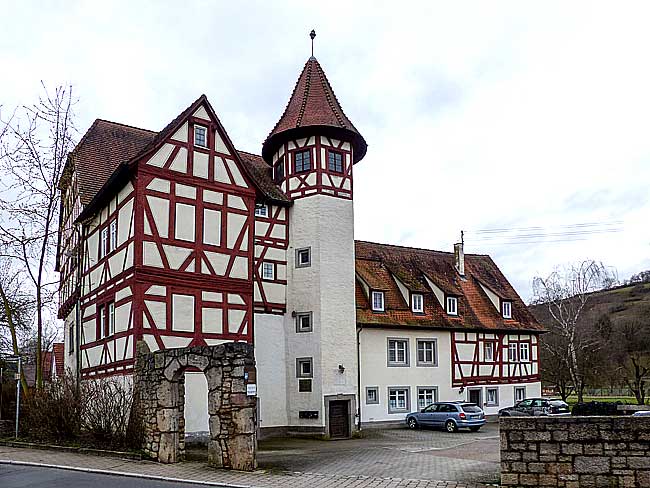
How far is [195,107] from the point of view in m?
25.9

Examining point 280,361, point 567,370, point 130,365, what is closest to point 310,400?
point 280,361

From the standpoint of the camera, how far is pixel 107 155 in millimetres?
29391

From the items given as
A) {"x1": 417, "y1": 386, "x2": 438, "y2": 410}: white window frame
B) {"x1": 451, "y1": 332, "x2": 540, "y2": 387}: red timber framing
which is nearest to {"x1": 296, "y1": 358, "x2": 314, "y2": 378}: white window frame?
{"x1": 417, "y1": 386, "x2": 438, "y2": 410}: white window frame

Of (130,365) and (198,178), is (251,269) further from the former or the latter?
(130,365)

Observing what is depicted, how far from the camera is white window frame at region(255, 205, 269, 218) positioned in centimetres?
3034

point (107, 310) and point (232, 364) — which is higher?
point (107, 310)

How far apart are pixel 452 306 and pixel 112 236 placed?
1874cm

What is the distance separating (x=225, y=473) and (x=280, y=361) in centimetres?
1308

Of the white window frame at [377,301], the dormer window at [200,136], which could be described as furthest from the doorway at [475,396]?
the dormer window at [200,136]

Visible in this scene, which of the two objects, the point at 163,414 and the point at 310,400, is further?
the point at 310,400

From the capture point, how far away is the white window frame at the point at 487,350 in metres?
38.8

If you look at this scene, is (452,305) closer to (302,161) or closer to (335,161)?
(335,161)

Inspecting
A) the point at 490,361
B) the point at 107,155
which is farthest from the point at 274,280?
the point at 490,361

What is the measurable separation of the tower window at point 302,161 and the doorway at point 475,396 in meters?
14.9
